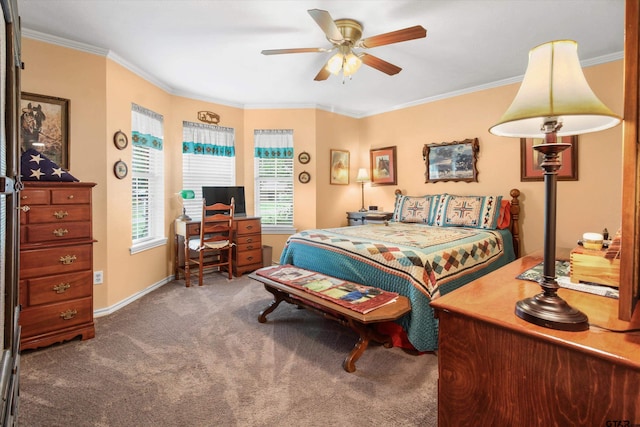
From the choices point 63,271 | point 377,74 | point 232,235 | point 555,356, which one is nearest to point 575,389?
point 555,356

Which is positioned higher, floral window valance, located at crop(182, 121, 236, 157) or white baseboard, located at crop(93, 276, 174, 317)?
floral window valance, located at crop(182, 121, 236, 157)

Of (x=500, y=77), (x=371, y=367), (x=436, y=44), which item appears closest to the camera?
(x=371, y=367)

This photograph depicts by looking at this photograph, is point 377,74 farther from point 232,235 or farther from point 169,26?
point 232,235

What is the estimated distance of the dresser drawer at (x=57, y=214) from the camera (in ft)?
6.91

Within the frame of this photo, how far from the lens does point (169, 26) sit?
8.21 ft

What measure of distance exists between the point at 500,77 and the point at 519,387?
3.85 metres

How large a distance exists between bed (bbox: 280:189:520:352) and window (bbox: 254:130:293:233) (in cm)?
178

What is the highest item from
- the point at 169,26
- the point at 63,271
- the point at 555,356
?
the point at 169,26

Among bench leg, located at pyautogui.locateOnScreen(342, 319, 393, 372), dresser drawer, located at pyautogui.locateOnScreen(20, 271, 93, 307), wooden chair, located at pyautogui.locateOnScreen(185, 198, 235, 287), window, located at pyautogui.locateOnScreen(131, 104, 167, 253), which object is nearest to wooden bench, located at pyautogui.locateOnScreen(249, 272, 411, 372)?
bench leg, located at pyautogui.locateOnScreen(342, 319, 393, 372)

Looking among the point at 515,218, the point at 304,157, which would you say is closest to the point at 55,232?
the point at 304,157

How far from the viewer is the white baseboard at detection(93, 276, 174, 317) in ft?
9.35

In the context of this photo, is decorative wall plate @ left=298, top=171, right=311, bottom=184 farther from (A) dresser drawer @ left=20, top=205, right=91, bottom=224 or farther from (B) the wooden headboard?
(A) dresser drawer @ left=20, top=205, right=91, bottom=224

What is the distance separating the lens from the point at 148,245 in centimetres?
353

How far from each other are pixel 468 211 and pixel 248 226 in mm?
2860
